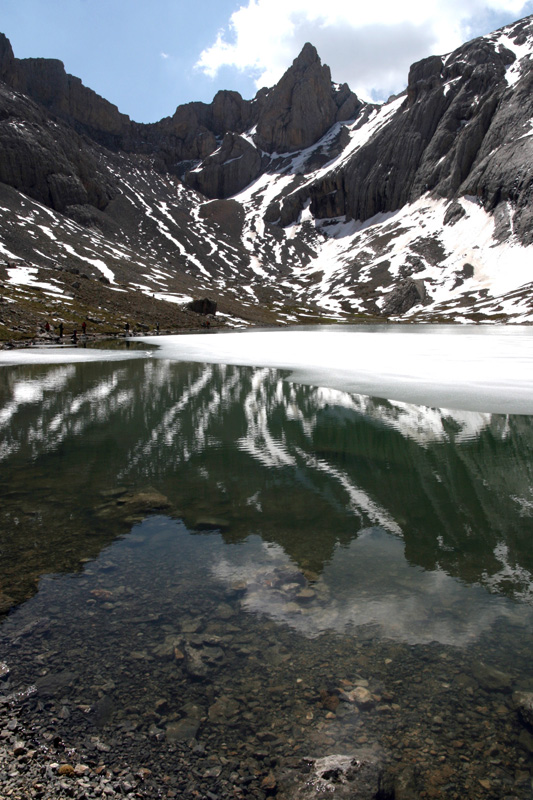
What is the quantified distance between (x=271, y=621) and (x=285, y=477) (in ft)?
24.4

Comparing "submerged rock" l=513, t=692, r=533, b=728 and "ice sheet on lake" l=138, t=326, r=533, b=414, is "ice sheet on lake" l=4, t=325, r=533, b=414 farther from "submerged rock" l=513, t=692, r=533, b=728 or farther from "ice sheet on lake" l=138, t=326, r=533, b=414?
"submerged rock" l=513, t=692, r=533, b=728

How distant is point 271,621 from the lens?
7.75m

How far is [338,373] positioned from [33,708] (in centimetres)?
3503

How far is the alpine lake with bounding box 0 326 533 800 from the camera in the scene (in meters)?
5.32

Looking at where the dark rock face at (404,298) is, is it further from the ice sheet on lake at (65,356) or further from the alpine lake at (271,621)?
the alpine lake at (271,621)

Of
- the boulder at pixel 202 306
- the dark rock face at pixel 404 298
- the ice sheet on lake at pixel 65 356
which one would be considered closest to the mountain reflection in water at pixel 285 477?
the ice sheet on lake at pixel 65 356

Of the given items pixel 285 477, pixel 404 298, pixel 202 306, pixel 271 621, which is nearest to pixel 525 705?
pixel 271 621

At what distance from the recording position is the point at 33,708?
19.3 feet

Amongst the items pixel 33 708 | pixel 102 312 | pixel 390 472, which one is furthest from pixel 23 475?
pixel 102 312

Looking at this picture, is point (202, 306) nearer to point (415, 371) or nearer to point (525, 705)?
point (415, 371)

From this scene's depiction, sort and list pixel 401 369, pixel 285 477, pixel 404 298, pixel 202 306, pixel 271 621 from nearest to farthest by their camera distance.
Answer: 1. pixel 271 621
2. pixel 285 477
3. pixel 401 369
4. pixel 202 306
5. pixel 404 298

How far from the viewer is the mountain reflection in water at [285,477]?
33.8 ft

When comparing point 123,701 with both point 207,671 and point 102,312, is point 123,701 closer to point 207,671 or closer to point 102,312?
point 207,671

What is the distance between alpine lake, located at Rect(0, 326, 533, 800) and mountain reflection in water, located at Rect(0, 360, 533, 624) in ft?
0.28
